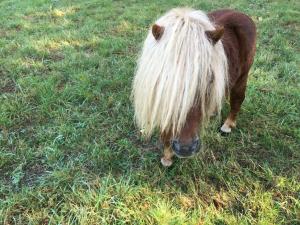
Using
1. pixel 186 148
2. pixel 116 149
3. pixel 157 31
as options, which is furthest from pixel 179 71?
pixel 116 149

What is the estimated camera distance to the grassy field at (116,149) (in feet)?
8.93

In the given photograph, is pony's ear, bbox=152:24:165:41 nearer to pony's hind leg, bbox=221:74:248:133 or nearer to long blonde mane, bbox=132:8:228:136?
long blonde mane, bbox=132:8:228:136

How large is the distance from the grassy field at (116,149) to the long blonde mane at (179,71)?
→ 2.22 ft

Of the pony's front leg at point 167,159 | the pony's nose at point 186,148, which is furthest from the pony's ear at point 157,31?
the pony's front leg at point 167,159

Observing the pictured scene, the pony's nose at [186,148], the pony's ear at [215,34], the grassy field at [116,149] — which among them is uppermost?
the pony's ear at [215,34]

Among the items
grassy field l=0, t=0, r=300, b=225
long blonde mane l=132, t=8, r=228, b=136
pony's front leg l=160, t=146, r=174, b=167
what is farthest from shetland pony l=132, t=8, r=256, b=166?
grassy field l=0, t=0, r=300, b=225

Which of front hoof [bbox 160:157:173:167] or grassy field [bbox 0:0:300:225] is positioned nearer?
grassy field [bbox 0:0:300:225]

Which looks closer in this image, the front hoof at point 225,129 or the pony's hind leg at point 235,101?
the pony's hind leg at point 235,101

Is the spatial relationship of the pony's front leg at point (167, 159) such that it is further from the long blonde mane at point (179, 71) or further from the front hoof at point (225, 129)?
the front hoof at point (225, 129)

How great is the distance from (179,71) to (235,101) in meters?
1.37

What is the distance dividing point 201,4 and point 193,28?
4821 millimetres

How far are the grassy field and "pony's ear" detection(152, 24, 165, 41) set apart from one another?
3.79ft

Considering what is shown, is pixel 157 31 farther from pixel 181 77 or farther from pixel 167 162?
pixel 167 162

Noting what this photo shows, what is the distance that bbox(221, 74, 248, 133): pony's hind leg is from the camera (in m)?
3.39
